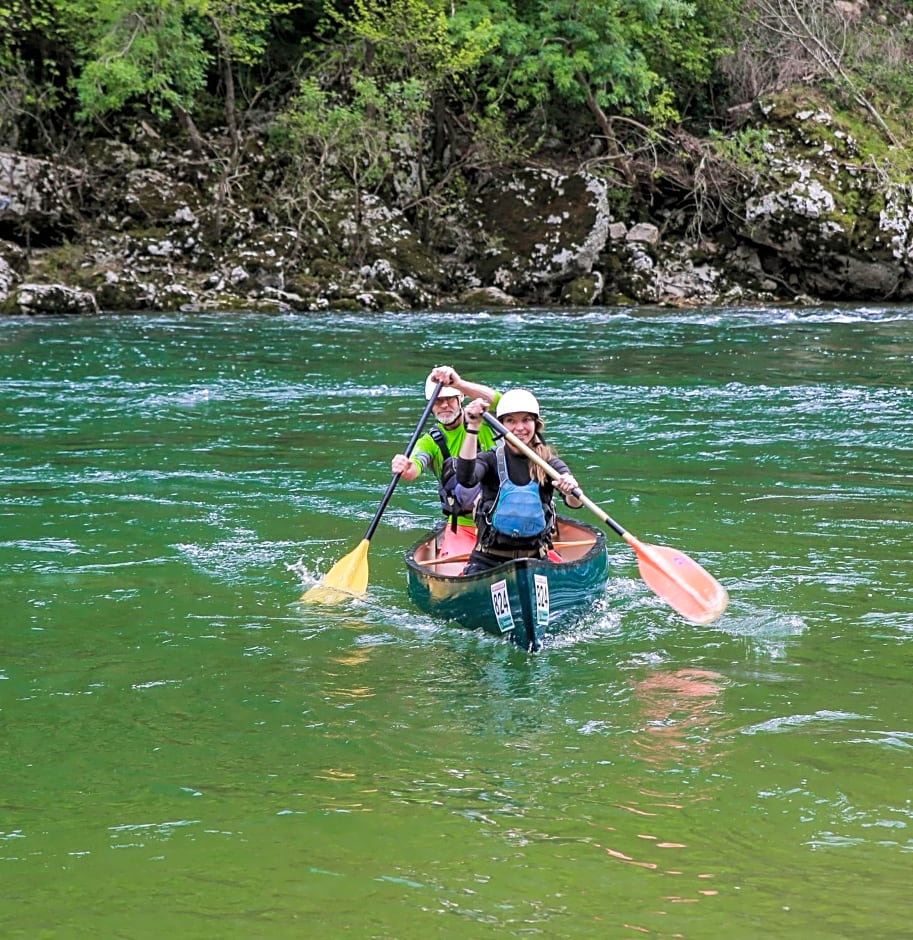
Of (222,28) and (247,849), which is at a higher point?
(222,28)

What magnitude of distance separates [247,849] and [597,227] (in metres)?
20.8

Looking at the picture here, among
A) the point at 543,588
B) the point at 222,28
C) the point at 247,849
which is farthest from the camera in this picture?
the point at 222,28

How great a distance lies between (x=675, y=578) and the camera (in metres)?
6.19

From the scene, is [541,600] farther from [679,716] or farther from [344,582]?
[344,582]

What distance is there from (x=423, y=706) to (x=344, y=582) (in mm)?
1767

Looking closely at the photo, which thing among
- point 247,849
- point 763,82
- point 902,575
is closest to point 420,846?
point 247,849

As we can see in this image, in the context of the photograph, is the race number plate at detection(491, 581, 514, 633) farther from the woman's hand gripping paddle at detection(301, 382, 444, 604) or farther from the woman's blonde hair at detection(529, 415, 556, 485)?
the woman's hand gripping paddle at detection(301, 382, 444, 604)

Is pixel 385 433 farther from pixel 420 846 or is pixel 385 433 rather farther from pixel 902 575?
pixel 420 846

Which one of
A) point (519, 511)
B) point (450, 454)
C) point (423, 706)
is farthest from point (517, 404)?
point (423, 706)

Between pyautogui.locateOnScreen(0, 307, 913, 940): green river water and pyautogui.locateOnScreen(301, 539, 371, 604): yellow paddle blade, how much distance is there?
0.09m

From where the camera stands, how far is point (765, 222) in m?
23.5

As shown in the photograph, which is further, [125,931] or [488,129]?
[488,129]

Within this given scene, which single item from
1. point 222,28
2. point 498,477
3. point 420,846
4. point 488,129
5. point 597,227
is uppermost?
point 222,28

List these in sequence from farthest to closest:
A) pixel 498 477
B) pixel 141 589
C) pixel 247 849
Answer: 1. pixel 141 589
2. pixel 498 477
3. pixel 247 849
